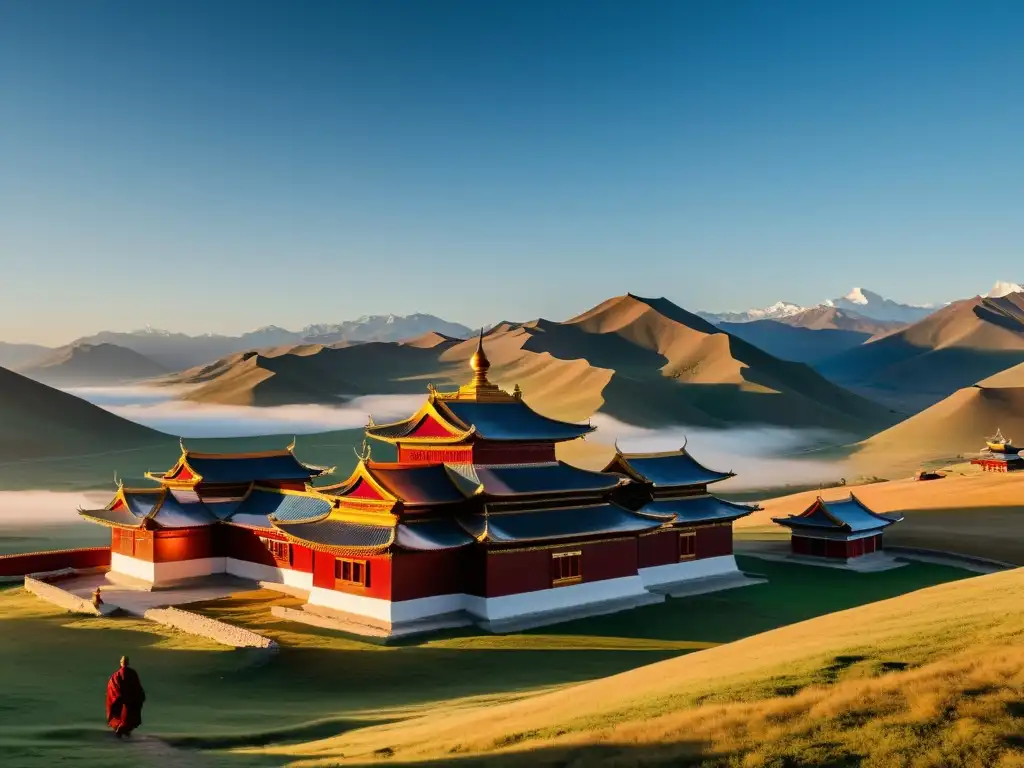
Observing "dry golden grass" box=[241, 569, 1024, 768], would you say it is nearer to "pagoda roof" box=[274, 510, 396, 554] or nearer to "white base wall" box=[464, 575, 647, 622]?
"pagoda roof" box=[274, 510, 396, 554]

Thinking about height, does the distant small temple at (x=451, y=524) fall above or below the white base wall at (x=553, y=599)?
above

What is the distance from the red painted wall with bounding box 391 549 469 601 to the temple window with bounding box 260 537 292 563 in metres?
8.44

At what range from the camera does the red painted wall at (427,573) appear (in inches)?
1201

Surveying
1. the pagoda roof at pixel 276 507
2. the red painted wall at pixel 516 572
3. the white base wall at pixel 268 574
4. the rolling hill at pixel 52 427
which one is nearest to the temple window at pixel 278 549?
the white base wall at pixel 268 574

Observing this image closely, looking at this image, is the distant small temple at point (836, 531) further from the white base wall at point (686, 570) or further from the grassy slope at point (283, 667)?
the grassy slope at point (283, 667)

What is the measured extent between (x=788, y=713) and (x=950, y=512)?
4987cm

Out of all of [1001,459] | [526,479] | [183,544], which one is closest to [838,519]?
[526,479]

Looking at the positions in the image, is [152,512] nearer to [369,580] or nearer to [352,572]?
[352,572]

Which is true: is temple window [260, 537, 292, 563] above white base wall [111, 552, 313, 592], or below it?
above

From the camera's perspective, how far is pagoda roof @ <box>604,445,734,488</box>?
40312 millimetres

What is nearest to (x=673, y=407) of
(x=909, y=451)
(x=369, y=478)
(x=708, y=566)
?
(x=909, y=451)

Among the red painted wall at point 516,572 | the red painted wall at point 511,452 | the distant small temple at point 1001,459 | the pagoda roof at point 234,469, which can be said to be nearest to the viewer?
the red painted wall at point 516,572

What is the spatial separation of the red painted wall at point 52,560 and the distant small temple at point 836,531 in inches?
1283

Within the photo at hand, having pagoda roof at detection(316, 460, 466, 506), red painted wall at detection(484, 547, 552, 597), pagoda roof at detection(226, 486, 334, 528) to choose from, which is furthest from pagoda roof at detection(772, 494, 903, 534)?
pagoda roof at detection(226, 486, 334, 528)
